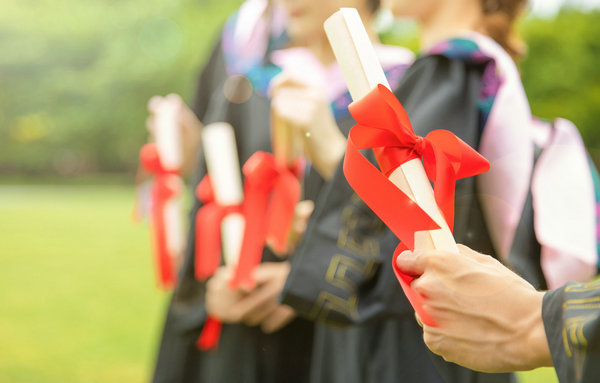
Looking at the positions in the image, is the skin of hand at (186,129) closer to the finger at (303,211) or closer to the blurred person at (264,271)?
the blurred person at (264,271)

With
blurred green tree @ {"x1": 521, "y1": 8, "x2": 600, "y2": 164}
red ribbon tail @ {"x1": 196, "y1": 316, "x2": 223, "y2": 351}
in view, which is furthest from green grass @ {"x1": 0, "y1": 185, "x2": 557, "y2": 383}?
blurred green tree @ {"x1": 521, "y1": 8, "x2": 600, "y2": 164}

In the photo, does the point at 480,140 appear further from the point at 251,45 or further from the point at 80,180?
the point at 80,180

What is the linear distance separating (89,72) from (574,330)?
50.8 ft

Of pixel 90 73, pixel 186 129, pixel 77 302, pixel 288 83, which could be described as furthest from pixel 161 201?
pixel 90 73

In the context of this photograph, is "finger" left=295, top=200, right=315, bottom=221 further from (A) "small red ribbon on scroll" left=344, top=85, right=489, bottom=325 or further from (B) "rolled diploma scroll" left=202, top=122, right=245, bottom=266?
(A) "small red ribbon on scroll" left=344, top=85, right=489, bottom=325

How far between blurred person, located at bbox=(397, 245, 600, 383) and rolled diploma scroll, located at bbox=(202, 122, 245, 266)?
0.66 meters

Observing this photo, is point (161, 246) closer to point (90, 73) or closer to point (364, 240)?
point (364, 240)

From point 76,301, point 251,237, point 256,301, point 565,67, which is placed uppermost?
point 251,237

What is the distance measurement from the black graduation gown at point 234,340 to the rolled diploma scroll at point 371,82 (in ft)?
2.00

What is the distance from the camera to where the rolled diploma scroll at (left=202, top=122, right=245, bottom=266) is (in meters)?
1.10

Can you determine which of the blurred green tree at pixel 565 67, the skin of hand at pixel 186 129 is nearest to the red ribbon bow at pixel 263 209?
the skin of hand at pixel 186 129

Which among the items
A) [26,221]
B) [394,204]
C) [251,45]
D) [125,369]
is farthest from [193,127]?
[26,221]

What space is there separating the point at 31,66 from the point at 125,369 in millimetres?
13787

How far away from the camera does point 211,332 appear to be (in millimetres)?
1148
